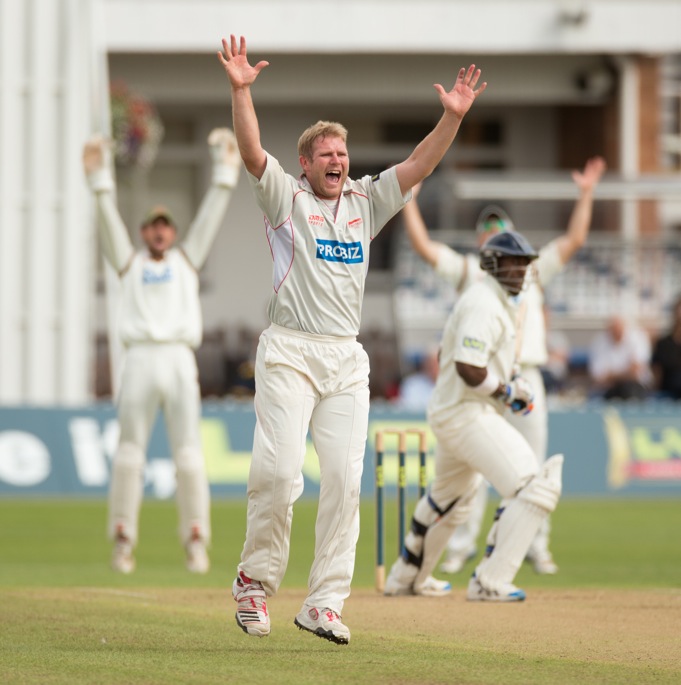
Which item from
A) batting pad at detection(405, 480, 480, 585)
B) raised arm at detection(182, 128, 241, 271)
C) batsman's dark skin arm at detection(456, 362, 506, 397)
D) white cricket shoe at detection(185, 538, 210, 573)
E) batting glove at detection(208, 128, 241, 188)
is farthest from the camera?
batting glove at detection(208, 128, 241, 188)

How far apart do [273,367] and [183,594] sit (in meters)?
2.64

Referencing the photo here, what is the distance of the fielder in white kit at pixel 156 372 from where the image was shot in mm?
10789

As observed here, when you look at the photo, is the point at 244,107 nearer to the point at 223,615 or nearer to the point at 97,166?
the point at 223,615

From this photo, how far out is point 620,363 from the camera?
779 inches

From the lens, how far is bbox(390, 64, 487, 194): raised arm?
7023 mm

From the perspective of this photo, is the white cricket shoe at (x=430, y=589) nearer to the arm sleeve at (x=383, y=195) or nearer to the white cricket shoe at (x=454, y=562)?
the white cricket shoe at (x=454, y=562)

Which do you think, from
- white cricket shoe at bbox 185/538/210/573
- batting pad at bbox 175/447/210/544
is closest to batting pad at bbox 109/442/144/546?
batting pad at bbox 175/447/210/544

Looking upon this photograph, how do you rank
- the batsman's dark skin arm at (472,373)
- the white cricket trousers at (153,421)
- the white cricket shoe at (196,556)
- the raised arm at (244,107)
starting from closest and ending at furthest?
the raised arm at (244,107), the batsman's dark skin arm at (472,373), the white cricket trousers at (153,421), the white cricket shoe at (196,556)

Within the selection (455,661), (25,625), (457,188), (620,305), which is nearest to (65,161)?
(457,188)

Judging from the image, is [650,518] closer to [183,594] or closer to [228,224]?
[183,594]

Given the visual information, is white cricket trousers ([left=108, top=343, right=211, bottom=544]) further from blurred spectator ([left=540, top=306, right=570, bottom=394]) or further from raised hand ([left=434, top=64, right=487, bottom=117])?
blurred spectator ([left=540, top=306, right=570, bottom=394])

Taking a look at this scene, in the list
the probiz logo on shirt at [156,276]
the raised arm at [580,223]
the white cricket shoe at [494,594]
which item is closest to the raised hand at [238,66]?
the white cricket shoe at [494,594]

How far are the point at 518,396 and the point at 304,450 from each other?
1957 mm

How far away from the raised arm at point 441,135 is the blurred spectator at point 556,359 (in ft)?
33.5
